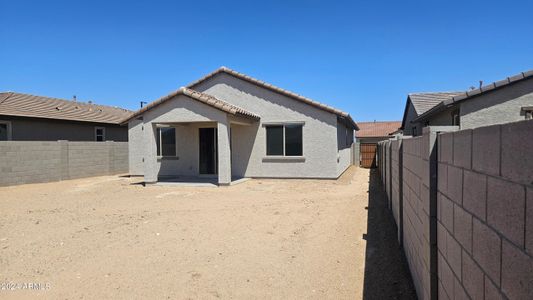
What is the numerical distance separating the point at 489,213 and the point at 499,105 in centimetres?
1443

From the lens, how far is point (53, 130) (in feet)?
71.2

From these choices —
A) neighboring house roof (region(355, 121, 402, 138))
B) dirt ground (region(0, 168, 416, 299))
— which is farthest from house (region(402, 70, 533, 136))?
neighboring house roof (region(355, 121, 402, 138))

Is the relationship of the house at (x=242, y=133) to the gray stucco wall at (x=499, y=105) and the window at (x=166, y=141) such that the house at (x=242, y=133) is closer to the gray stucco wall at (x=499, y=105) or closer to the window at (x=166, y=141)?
the window at (x=166, y=141)

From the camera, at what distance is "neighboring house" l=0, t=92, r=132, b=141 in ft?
63.7

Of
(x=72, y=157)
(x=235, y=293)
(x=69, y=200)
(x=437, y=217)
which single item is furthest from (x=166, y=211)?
(x=72, y=157)

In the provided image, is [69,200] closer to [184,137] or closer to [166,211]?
[166,211]

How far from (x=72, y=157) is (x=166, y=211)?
11.7m

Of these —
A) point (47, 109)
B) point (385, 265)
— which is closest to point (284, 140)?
point (385, 265)

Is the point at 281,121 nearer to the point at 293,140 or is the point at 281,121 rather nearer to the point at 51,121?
the point at 293,140

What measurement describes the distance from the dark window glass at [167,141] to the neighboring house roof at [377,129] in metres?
31.0

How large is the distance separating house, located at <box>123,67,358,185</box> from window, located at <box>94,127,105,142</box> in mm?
9718

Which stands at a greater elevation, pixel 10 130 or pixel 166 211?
pixel 10 130

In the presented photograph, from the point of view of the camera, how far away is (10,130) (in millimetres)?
19234

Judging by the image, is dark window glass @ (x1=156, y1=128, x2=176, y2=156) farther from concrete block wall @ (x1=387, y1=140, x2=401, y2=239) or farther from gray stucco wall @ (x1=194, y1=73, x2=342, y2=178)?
concrete block wall @ (x1=387, y1=140, x2=401, y2=239)
